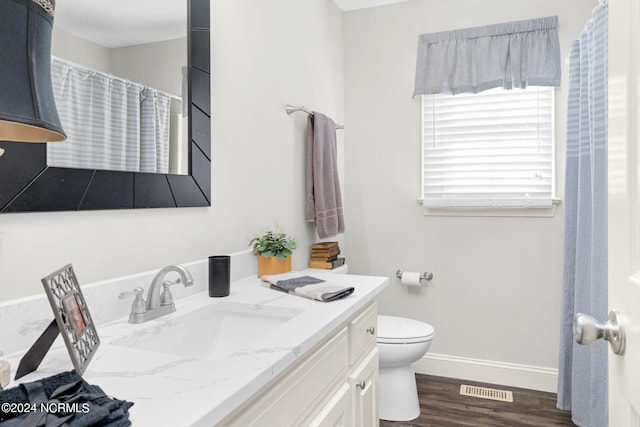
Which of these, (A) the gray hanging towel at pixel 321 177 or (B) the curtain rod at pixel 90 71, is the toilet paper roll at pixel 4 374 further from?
(A) the gray hanging towel at pixel 321 177

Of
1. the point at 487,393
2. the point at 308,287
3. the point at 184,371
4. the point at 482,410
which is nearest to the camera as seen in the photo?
the point at 184,371

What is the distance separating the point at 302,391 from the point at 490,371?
1981 millimetres

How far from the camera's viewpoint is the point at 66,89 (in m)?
1.14

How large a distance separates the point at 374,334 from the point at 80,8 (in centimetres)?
146

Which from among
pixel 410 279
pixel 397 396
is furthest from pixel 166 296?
pixel 410 279

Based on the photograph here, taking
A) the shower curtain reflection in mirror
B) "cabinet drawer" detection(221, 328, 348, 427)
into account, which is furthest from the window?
the shower curtain reflection in mirror

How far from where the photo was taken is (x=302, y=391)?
1120 mm

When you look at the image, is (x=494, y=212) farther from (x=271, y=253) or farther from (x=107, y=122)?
(x=107, y=122)

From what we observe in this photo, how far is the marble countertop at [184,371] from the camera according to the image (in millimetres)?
727

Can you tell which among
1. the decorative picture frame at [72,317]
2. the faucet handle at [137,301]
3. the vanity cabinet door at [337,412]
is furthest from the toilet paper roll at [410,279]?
the decorative picture frame at [72,317]

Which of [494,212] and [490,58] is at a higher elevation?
[490,58]

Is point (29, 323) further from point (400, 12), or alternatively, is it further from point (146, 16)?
point (400, 12)

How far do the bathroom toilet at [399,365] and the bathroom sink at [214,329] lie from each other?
96 cm

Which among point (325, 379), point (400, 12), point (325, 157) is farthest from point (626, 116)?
point (400, 12)
